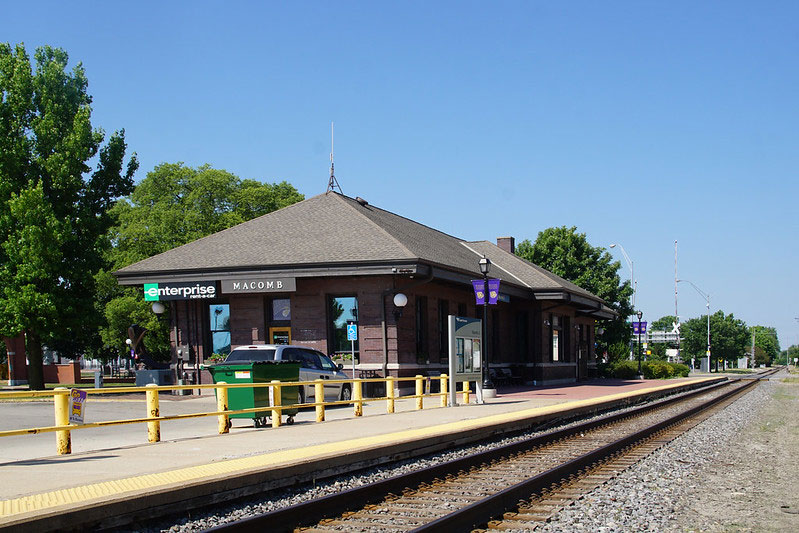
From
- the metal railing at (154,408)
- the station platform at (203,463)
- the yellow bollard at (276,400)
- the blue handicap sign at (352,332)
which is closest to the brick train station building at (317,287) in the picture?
the blue handicap sign at (352,332)

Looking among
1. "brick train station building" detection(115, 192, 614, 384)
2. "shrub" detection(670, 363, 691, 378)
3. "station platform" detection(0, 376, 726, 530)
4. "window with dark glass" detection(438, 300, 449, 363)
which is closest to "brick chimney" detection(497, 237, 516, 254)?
"brick train station building" detection(115, 192, 614, 384)

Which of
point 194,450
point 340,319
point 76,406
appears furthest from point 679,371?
point 76,406

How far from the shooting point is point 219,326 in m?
30.6

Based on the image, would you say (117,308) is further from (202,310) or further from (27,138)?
(202,310)

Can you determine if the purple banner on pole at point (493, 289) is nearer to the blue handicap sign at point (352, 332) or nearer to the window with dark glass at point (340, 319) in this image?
the blue handicap sign at point (352, 332)

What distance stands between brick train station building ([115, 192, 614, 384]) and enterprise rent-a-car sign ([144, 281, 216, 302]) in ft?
0.12

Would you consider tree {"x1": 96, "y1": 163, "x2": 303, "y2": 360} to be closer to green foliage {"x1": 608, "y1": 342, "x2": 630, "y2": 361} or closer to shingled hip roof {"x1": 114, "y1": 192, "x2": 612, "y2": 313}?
shingled hip roof {"x1": 114, "y1": 192, "x2": 612, "y2": 313}

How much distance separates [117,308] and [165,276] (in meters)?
29.6

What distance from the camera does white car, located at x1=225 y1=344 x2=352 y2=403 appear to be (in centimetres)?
2123

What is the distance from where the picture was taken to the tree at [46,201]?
112 ft

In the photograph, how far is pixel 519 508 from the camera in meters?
8.62

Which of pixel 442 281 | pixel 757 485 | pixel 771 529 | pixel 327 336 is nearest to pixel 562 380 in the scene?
pixel 442 281

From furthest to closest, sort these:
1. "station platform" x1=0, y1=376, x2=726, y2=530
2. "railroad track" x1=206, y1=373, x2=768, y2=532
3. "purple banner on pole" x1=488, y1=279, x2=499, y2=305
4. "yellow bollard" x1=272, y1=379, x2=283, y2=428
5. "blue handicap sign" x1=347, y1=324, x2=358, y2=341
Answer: "blue handicap sign" x1=347, y1=324, x2=358, y2=341
"purple banner on pole" x1=488, y1=279, x2=499, y2=305
"yellow bollard" x1=272, y1=379, x2=283, y2=428
"railroad track" x1=206, y1=373, x2=768, y2=532
"station platform" x1=0, y1=376, x2=726, y2=530

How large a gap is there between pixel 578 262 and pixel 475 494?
57.1 m
